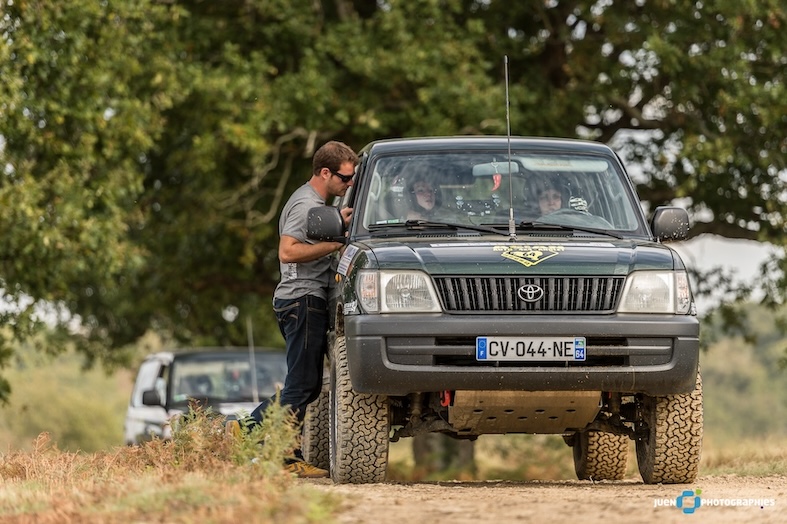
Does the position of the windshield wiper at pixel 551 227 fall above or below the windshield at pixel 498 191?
below

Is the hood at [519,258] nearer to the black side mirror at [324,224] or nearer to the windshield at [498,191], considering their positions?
the black side mirror at [324,224]

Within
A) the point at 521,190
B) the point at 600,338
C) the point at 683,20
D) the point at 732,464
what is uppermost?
the point at 683,20

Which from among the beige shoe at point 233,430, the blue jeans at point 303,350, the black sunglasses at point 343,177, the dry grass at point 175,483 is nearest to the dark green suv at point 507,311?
the blue jeans at point 303,350

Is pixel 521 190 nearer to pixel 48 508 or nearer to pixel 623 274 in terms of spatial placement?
pixel 623 274

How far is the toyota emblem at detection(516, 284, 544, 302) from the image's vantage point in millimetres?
7797

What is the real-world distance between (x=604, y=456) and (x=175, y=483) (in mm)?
4200

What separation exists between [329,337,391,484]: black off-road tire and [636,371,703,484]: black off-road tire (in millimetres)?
1549

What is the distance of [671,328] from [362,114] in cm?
1242

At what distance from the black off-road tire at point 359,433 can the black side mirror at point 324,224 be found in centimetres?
76

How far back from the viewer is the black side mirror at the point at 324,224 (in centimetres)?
866

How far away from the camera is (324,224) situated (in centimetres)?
867

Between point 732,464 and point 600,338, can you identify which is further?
point 732,464

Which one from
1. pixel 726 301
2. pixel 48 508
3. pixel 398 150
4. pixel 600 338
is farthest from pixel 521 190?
pixel 726 301

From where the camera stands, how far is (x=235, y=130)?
19.1m
